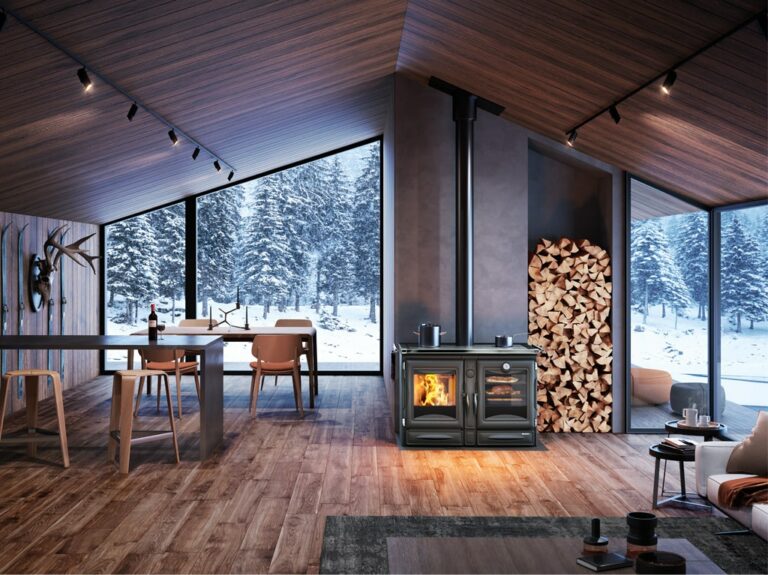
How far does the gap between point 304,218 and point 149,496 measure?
223 inches

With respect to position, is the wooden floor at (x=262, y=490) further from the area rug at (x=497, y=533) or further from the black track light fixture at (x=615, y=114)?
the black track light fixture at (x=615, y=114)

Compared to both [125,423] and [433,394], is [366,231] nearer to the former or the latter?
[433,394]

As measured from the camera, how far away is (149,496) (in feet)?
16.2

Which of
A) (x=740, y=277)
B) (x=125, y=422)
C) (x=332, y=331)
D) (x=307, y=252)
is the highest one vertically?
(x=307, y=252)

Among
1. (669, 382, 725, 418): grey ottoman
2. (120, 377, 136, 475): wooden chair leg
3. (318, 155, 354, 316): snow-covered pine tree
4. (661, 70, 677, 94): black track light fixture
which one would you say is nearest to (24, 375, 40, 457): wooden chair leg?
(120, 377, 136, 475): wooden chair leg

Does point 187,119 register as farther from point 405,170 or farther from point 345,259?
point 345,259

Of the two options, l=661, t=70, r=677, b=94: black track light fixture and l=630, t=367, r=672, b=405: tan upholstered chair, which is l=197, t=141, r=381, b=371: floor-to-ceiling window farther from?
l=661, t=70, r=677, b=94: black track light fixture

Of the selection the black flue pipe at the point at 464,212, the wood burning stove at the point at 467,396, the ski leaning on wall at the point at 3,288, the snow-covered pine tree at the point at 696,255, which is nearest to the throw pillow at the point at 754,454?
the wood burning stove at the point at 467,396

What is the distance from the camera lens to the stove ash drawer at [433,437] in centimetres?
630

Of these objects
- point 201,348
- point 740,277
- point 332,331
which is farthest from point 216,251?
point 740,277

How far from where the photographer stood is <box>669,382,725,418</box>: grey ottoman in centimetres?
651

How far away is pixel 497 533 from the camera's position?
4262 millimetres

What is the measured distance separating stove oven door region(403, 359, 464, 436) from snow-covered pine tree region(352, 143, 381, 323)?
387 cm

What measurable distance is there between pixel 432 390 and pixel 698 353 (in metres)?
2.25
